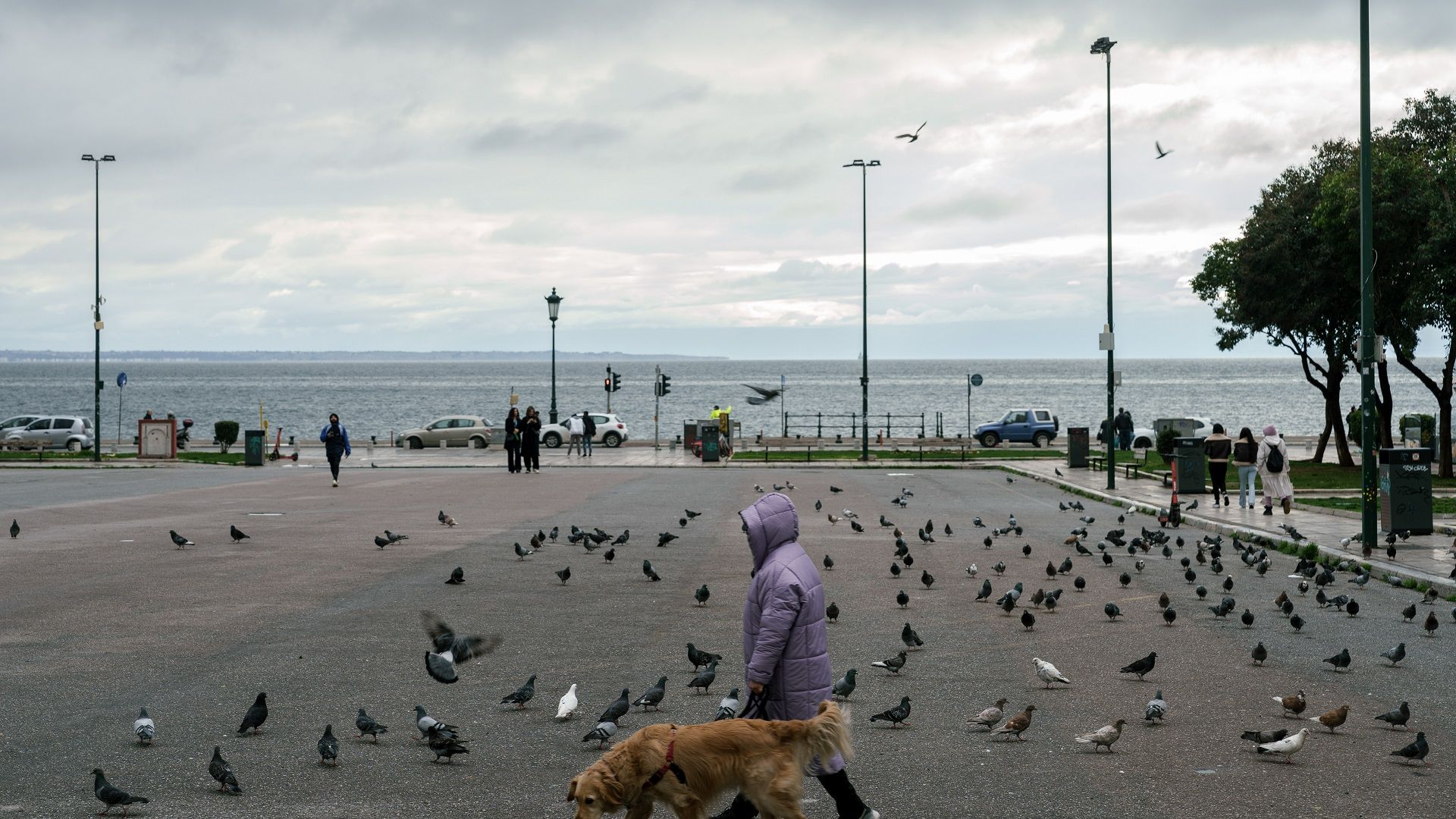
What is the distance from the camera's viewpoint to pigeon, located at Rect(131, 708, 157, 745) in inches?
282

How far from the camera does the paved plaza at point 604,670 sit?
6.44 m

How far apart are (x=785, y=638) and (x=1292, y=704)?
3939 mm

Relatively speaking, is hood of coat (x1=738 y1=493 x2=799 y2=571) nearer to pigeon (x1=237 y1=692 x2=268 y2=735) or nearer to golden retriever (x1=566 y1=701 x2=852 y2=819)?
golden retriever (x1=566 y1=701 x2=852 y2=819)

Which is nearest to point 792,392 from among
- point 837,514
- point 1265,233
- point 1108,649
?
point 1265,233

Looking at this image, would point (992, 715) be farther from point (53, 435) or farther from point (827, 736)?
point (53, 435)

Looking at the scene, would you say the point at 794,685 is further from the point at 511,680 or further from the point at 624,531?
the point at 624,531

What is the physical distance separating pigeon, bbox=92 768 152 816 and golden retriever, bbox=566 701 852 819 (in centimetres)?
238

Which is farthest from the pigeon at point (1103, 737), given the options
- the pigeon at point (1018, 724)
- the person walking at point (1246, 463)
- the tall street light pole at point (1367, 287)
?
the person walking at point (1246, 463)

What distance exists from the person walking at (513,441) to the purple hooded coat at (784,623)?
29831 millimetres

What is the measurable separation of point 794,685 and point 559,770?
179 centimetres

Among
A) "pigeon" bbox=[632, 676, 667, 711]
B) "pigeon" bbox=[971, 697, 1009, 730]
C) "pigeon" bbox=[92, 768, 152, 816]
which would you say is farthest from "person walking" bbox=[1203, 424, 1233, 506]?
"pigeon" bbox=[92, 768, 152, 816]

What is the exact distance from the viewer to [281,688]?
873 centimetres

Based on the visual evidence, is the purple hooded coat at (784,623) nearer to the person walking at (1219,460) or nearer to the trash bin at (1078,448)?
the person walking at (1219,460)

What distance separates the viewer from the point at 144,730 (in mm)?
7168
